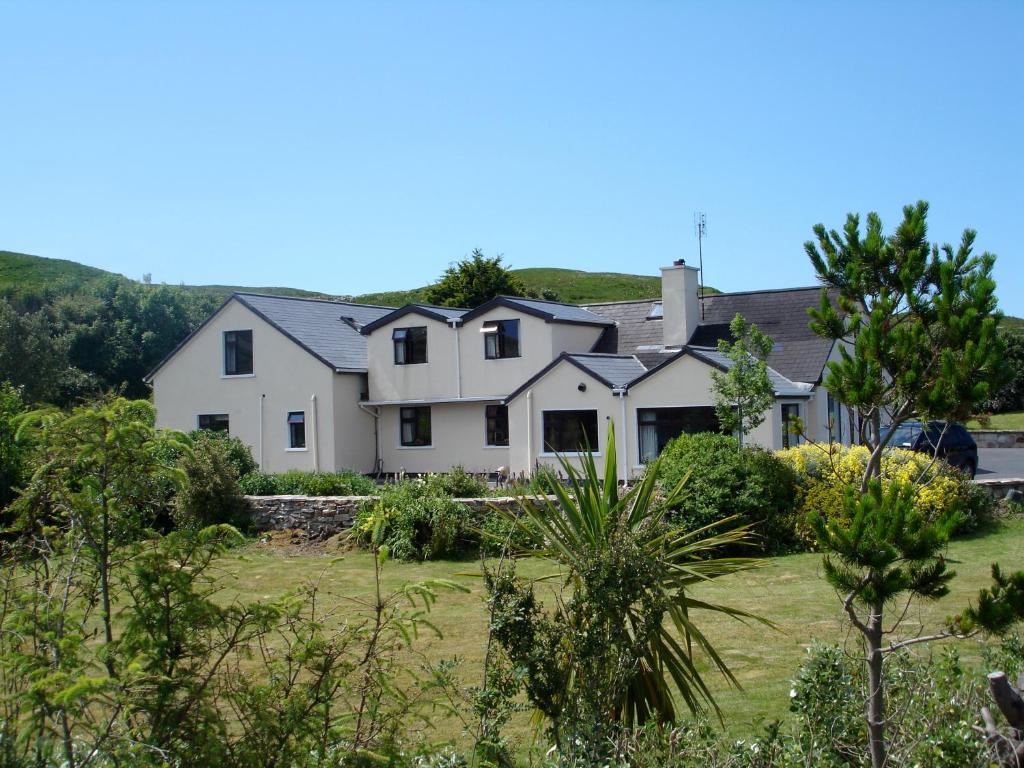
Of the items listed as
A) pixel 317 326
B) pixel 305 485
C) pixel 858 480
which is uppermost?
pixel 317 326

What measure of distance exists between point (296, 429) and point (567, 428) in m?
10.3

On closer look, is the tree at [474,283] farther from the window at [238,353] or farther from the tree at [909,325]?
the tree at [909,325]

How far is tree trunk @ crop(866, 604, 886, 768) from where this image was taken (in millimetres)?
4965

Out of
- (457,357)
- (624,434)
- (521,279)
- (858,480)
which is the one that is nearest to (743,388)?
(858,480)

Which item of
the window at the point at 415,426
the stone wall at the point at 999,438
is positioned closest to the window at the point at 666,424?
the window at the point at 415,426

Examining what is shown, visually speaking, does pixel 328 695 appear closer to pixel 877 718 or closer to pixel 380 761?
pixel 380 761

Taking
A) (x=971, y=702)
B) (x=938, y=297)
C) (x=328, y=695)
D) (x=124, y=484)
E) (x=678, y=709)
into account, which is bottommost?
(x=678, y=709)

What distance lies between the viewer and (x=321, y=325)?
3622 cm

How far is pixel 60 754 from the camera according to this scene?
3.80m

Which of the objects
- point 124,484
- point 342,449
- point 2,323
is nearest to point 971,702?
point 124,484

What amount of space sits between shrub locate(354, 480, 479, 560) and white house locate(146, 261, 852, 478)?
35.6 feet

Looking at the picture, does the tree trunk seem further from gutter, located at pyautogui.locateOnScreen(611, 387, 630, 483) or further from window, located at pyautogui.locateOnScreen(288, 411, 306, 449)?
window, located at pyautogui.locateOnScreen(288, 411, 306, 449)

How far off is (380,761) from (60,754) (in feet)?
4.08

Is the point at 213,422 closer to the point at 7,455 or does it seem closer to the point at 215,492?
the point at 215,492
